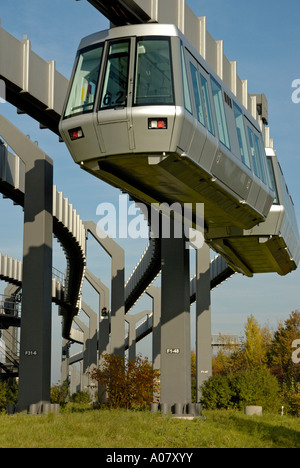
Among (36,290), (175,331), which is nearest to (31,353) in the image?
(36,290)

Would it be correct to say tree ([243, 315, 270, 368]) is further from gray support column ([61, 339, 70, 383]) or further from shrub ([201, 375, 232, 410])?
shrub ([201, 375, 232, 410])

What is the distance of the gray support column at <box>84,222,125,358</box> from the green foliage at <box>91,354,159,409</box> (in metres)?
10.4

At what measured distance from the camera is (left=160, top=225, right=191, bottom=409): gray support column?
27625 millimetres

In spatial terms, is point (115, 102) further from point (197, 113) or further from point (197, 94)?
point (197, 94)

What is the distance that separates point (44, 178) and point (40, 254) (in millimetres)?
2557

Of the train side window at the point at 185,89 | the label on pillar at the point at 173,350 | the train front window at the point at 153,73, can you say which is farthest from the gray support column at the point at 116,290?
the train front window at the point at 153,73

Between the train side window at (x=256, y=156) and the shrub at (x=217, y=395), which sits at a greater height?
the train side window at (x=256, y=156)

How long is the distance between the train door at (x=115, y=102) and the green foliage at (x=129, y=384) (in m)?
16.2

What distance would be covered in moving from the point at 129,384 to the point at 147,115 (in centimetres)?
1741

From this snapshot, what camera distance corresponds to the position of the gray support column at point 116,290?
4169 cm

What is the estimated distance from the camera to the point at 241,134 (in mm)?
19484

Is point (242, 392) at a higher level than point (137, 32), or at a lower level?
lower

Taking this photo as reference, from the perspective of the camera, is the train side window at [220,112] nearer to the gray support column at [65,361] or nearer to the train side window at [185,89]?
the train side window at [185,89]

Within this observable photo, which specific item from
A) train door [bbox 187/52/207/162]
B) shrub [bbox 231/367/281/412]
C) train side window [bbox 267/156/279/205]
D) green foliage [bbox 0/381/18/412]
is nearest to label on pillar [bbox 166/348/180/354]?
shrub [bbox 231/367/281/412]
